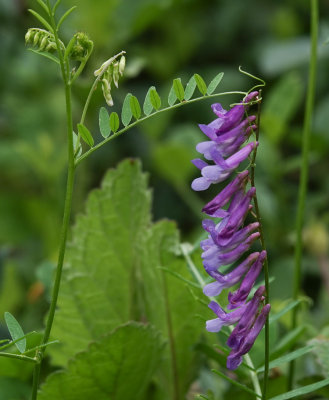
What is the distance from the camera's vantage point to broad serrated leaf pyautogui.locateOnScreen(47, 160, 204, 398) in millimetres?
1188

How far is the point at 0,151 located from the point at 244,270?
1.61 m

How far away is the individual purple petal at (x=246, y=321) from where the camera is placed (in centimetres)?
78

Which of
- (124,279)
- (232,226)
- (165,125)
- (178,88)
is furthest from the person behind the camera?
(165,125)

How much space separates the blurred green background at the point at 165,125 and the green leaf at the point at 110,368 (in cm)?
32

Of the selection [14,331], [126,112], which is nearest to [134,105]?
[126,112]

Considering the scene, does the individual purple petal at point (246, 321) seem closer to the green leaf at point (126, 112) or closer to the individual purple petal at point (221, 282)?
the individual purple petal at point (221, 282)

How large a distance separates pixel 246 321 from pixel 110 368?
1.07ft

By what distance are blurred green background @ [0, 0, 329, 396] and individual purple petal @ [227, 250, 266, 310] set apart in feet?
2.04

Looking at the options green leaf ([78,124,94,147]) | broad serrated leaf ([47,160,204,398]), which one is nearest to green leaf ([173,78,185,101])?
green leaf ([78,124,94,147])

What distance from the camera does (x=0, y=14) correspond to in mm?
2809

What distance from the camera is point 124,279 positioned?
4.09ft

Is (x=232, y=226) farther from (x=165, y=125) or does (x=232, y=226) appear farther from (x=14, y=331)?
(x=165, y=125)

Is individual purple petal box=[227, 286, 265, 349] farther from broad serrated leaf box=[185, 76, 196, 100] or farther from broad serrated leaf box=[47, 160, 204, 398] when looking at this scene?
broad serrated leaf box=[47, 160, 204, 398]

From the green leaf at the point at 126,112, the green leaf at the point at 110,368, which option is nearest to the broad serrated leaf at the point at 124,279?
the green leaf at the point at 110,368
